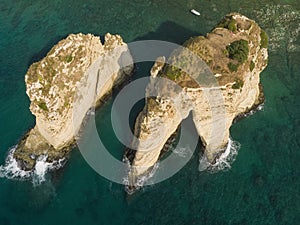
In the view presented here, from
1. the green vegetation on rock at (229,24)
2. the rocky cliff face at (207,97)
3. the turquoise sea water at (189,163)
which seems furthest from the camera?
the green vegetation on rock at (229,24)

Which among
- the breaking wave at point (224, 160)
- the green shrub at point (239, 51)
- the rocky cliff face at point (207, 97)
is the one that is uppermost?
the green shrub at point (239, 51)

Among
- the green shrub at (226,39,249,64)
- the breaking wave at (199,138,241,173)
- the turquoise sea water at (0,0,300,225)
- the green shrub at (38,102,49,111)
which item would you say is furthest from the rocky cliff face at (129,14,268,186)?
the green shrub at (38,102,49,111)

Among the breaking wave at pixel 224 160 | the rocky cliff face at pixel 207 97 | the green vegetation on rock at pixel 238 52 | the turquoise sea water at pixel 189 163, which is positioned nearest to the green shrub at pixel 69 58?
the turquoise sea water at pixel 189 163

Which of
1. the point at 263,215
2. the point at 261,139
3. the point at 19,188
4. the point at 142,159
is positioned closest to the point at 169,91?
the point at 142,159

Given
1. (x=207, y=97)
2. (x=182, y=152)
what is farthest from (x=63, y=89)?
(x=207, y=97)

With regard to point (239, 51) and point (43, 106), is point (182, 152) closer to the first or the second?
point (239, 51)

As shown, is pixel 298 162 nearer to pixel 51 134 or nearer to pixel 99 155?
pixel 99 155

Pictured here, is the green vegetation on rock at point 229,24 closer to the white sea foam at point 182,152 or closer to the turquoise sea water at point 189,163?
the turquoise sea water at point 189,163

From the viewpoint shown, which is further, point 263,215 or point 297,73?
point 297,73
